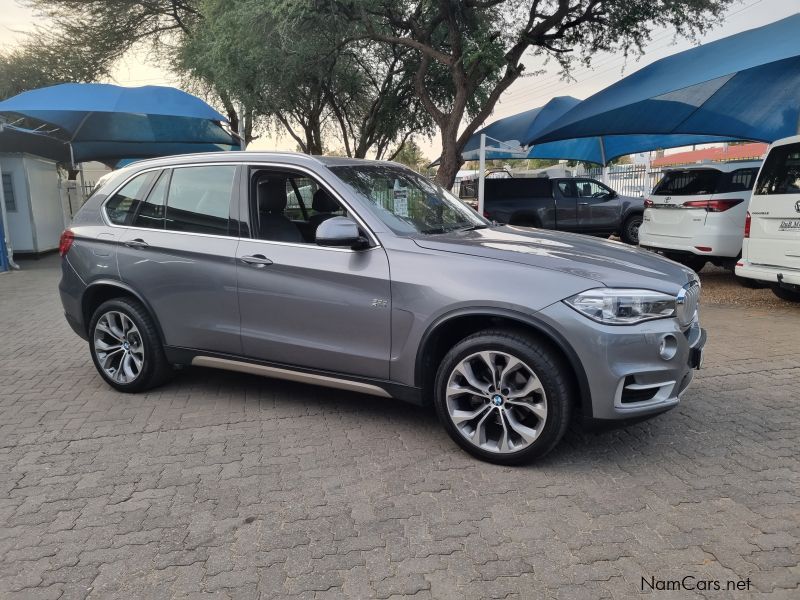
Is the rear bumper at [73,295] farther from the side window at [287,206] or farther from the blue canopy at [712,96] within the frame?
the blue canopy at [712,96]

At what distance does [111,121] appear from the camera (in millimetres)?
15578

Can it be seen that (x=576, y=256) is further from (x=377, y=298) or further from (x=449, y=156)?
(x=449, y=156)

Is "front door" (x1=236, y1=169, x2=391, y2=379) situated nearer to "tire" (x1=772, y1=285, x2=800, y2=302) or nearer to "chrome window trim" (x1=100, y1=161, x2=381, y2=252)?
"chrome window trim" (x1=100, y1=161, x2=381, y2=252)

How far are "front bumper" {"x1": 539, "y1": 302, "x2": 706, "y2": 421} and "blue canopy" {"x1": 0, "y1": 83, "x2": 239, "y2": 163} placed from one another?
10486 mm

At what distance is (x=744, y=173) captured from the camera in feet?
29.5

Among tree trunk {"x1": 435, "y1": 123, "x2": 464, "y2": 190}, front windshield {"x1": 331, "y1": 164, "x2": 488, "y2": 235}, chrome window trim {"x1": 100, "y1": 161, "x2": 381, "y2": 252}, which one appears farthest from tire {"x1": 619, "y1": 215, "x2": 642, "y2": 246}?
chrome window trim {"x1": 100, "y1": 161, "x2": 381, "y2": 252}

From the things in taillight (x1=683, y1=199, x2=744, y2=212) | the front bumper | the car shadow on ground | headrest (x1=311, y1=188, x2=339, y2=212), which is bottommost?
the car shadow on ground

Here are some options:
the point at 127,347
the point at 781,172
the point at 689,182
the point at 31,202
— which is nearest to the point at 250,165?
the point at 127,347

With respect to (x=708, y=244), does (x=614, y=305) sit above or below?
above

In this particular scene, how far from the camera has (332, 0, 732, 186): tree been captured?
41.3 feet

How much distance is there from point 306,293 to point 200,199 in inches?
47.8

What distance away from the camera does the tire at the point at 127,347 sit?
466 cm

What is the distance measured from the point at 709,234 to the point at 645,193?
11.2 meters

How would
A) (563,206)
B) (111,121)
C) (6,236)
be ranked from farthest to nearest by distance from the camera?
(563,206) < (111,121) < (6,236)
